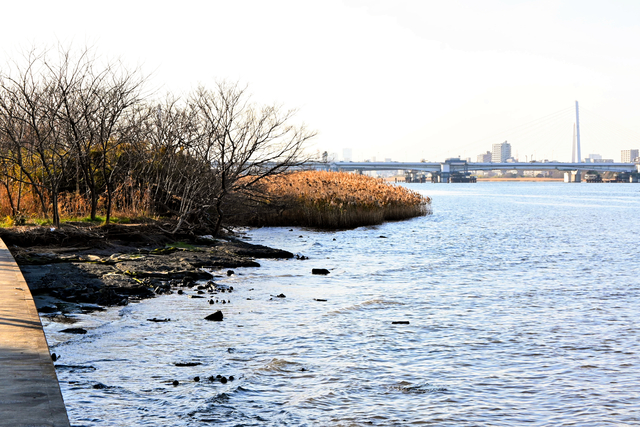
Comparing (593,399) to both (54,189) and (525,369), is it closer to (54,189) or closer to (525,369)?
(525,369)

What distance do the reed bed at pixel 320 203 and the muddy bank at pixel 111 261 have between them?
11027mm

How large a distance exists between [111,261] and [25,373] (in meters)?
9.99

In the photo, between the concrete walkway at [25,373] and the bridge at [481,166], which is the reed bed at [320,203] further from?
the bridge at [481,166]

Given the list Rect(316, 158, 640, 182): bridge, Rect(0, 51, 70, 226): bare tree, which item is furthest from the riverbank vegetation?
Rect(316, 158, 640, 182): bridge

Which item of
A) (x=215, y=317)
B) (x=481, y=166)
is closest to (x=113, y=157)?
(x=215, y=317)

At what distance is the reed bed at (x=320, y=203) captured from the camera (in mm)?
33156

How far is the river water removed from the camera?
7.03 metres

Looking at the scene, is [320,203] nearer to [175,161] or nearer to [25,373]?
[175,161]

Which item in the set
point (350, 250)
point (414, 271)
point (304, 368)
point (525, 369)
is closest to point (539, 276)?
point (414, 271)

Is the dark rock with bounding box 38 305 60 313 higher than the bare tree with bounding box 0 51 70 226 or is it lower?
lower

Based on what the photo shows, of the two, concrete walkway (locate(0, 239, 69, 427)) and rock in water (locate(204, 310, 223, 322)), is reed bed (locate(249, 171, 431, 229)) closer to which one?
rock in water (locate(204, 310, 223, 322))

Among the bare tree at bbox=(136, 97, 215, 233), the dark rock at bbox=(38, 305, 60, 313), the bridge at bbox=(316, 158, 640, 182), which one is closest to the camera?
the dark rock at bbox=(38, 305, 60, 313)

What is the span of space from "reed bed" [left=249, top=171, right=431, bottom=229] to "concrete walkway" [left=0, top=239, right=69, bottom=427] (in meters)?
22.6

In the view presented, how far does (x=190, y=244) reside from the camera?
21016mm
